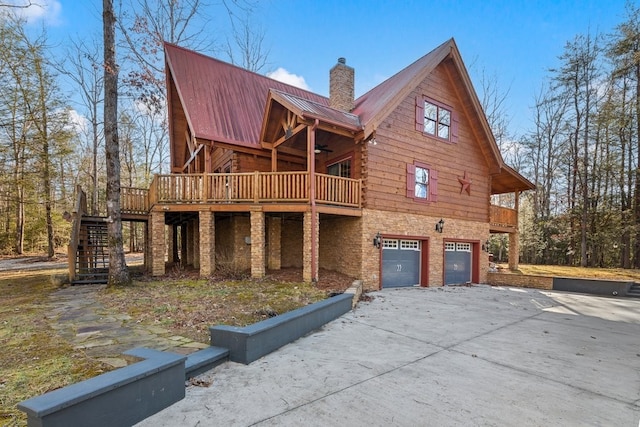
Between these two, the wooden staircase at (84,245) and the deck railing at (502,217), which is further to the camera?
the deck railing at (502,217)

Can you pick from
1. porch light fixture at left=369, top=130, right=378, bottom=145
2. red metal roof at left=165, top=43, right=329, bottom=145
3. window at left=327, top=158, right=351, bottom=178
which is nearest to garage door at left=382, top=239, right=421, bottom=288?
window at left=327, top=158, right=351, bottom=178

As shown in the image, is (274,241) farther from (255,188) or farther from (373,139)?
(373,139)

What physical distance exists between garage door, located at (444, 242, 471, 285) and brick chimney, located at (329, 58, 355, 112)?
751cm

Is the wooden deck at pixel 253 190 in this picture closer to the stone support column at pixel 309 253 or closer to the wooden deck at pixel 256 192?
the wooden deck at pixel 256 192

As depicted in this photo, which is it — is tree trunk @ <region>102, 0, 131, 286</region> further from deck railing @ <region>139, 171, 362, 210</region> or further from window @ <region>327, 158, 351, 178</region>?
window @ <region>327, 158, 351, 178</region>

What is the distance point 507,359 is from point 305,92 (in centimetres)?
1497

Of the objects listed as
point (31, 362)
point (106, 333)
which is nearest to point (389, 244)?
point (106, 333)

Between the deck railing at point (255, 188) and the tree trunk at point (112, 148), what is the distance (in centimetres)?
162

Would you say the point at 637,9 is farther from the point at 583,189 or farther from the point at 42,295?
the point at 42,295

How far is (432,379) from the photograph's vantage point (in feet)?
13.0

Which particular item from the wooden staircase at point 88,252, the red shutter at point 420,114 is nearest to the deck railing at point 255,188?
the wooden staircase at point 88,252

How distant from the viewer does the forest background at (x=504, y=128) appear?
18156 millimetres

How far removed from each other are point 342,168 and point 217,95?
6.17 metres

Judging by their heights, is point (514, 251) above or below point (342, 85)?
below
